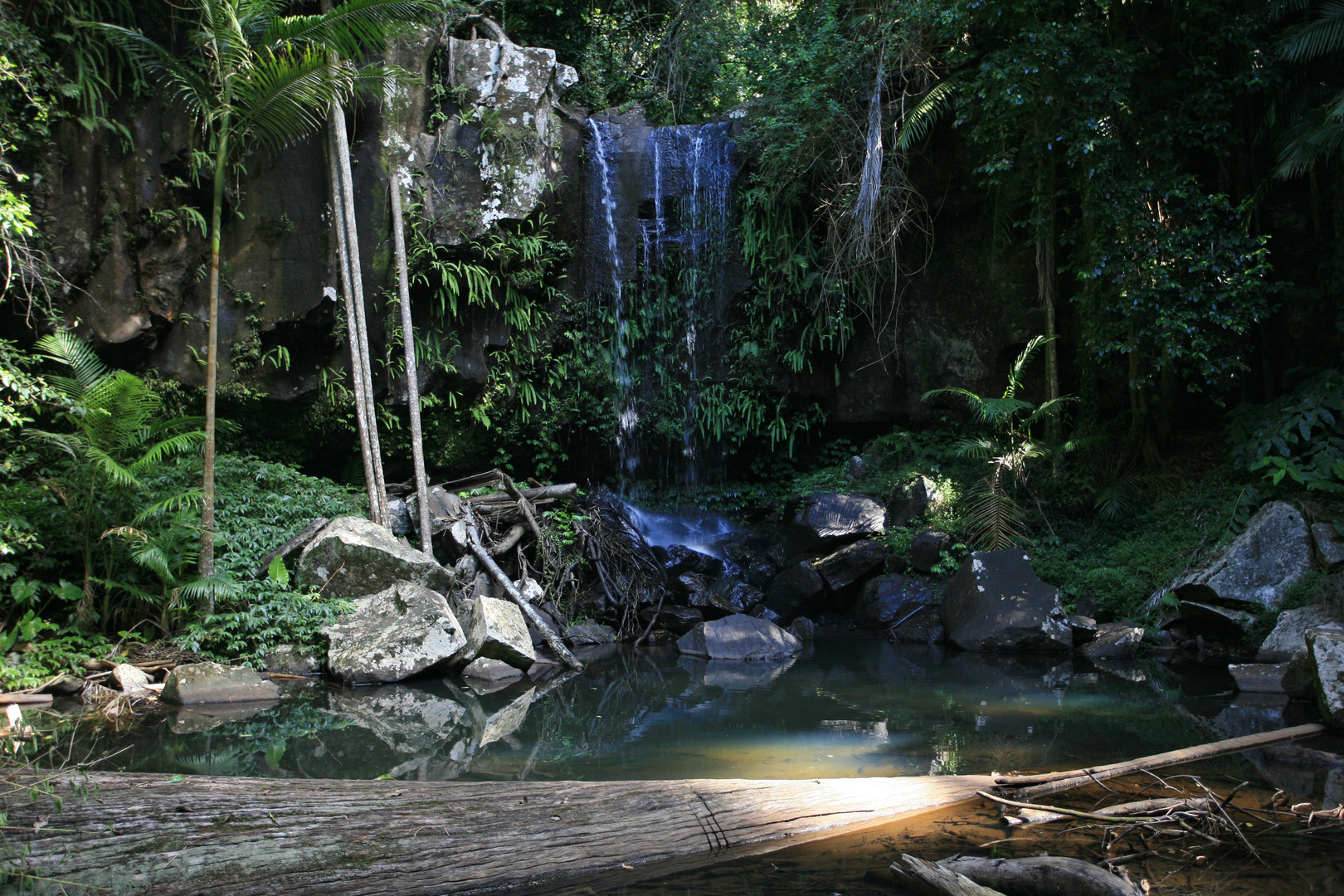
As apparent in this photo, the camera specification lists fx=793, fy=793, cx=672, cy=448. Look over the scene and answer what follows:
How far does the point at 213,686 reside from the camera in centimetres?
613

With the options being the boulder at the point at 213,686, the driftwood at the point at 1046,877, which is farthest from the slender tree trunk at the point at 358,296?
the driftwood at the point at 1046,877

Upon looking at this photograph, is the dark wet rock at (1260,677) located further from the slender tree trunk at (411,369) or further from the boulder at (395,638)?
the slender tree trunk at (411,369)

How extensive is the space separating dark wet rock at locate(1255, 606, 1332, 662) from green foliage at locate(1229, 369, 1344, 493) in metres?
1.44

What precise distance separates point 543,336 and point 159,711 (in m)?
7.13

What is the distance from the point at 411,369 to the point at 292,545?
2690 millimetres

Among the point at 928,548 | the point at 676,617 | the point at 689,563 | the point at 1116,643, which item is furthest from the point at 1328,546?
the point at 689,563

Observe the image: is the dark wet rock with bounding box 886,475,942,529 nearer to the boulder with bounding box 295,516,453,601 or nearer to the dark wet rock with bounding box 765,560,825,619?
the dark wet rock with bounding box 765,560,825,619

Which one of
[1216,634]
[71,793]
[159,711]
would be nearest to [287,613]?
[159,711]

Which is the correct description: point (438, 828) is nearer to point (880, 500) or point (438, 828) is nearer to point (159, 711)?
point (159, 711)

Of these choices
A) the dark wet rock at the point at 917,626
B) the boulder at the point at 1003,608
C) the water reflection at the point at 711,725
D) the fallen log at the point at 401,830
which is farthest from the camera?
the dark wet rock at the point at 917,626

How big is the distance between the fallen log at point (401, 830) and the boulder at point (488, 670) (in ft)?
12.5

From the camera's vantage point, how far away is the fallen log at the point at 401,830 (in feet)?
8.48

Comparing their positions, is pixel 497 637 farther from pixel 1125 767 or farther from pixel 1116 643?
pixel 1116 643

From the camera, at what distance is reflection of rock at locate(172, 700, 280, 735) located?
5273 millimetres
